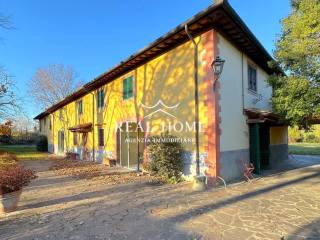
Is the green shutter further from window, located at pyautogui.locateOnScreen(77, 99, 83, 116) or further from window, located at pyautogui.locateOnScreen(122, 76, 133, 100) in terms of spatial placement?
window, located at pyautogui.locateOnScreen(77, 99, 83, 116)

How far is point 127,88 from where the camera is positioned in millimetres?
14305

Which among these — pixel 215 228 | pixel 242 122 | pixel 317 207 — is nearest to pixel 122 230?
pixel 215 228

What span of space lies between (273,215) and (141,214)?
9.75 feet

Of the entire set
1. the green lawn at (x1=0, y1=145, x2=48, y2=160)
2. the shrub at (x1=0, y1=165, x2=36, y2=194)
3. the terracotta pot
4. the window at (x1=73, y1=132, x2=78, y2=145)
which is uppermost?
the window at (x1=73, y1=132, x2=78, y2=145)

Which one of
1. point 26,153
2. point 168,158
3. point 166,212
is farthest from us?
point 26,153

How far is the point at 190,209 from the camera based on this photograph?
6.52m

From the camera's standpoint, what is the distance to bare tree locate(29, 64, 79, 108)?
140ft

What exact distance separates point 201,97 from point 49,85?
38.9m

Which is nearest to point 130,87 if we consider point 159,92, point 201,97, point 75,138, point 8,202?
point 159,92

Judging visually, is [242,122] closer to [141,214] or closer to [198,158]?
[198,158]

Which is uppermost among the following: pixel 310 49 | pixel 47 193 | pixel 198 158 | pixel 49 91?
pixel 49 91

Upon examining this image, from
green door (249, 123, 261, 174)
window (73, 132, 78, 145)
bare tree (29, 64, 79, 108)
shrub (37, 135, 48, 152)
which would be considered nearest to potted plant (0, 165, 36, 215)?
green door (249, 123, 261, 174)

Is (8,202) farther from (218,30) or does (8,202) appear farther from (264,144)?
(264,144)

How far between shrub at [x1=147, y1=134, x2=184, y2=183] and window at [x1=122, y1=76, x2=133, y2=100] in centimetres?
444
